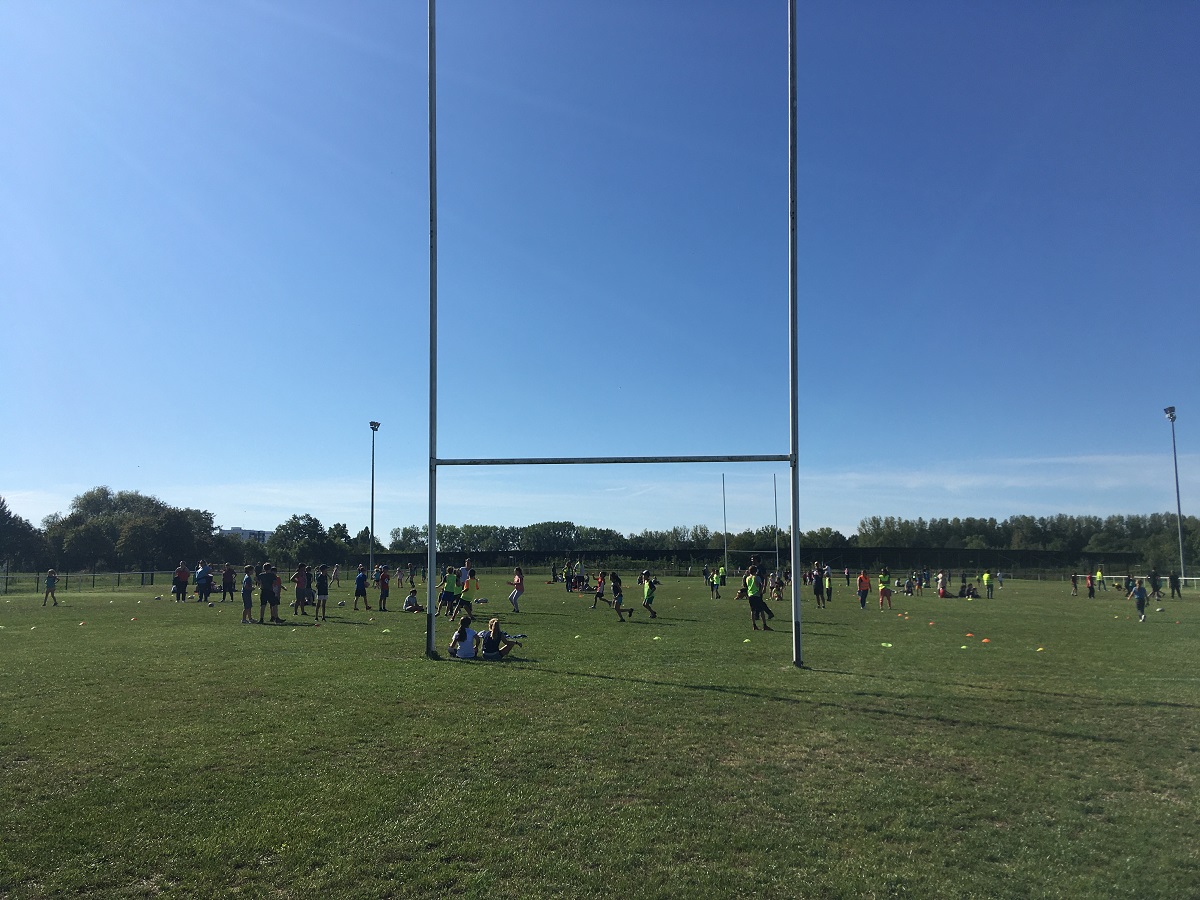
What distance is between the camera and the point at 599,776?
7.15m

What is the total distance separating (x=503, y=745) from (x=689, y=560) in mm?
71677

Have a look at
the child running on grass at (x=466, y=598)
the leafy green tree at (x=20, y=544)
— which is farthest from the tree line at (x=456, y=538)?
the child running on grass at (x=466, y=598)

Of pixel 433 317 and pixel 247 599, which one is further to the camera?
pixel 247 599

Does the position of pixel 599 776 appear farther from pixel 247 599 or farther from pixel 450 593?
pixel 247 599

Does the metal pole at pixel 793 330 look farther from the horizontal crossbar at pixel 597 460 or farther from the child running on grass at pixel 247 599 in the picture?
the child running on grass at pixel 247 599

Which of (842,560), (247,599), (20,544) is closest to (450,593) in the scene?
(247,599)

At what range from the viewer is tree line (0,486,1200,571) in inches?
3142

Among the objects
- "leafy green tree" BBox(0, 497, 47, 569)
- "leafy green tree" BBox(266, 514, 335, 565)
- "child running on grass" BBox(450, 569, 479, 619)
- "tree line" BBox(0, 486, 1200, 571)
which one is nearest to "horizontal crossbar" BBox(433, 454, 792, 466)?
"child running on grass" BBox(450, 569, 479, 619)

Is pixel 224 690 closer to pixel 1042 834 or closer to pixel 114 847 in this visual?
pixel 114 847

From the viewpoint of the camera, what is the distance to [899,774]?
7262 millimetres

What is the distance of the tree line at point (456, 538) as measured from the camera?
79.8 meters

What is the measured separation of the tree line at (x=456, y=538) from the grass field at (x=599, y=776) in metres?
51.5

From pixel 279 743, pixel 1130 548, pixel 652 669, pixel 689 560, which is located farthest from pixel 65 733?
pixel 1130 548

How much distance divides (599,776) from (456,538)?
11821 cm
